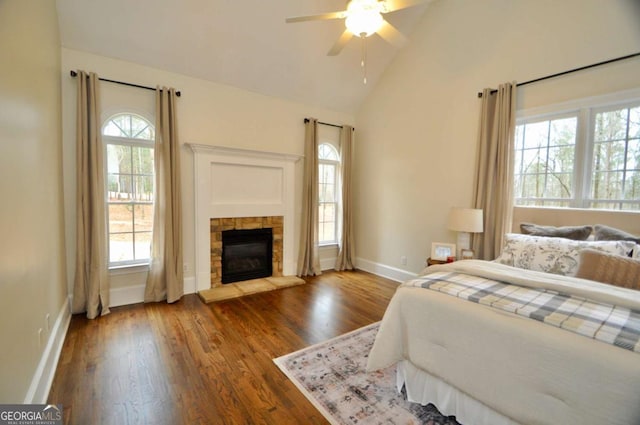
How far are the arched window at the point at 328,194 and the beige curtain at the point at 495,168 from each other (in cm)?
242

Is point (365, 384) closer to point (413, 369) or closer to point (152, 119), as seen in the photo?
point (413, 369)

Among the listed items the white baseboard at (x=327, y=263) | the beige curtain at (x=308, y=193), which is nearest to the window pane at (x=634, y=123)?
the beige curtain at (x=308, y=193)

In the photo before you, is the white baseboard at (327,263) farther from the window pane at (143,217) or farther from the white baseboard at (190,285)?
the window pane at (143,217)

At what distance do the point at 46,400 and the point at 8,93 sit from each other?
190cm

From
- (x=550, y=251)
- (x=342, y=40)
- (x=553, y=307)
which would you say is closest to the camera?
(x=553, y=307)

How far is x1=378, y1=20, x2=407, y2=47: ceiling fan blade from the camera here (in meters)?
2.54

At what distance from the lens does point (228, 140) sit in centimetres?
410

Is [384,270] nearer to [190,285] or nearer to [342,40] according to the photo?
[190,285]

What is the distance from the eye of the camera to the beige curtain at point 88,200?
303 centimetres

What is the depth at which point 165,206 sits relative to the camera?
351 cm

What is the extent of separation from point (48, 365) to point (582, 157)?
5.02 metres

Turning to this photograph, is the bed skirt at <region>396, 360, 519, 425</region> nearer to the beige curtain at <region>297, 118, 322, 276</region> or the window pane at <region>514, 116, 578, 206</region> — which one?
the window pane at <region>514, 116, 578, 206</region>

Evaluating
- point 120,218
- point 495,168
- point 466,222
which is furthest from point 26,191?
point 495,168

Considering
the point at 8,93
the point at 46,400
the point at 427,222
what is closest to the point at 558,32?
the point at 427,222
